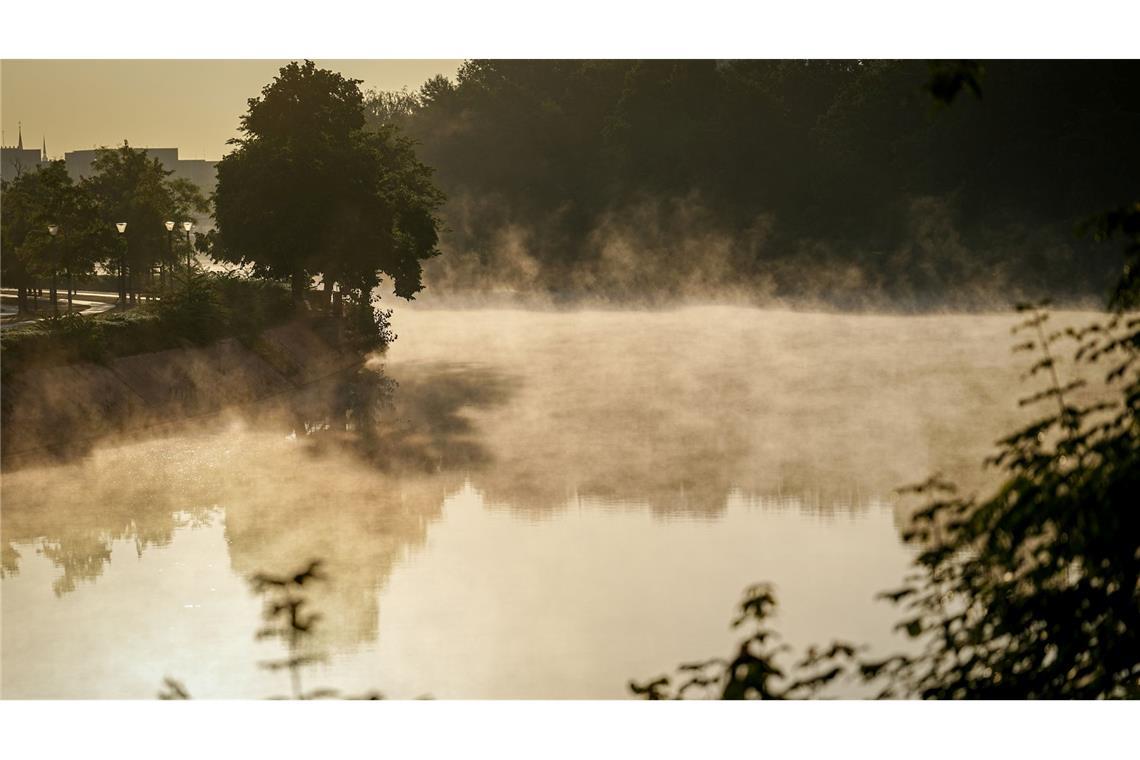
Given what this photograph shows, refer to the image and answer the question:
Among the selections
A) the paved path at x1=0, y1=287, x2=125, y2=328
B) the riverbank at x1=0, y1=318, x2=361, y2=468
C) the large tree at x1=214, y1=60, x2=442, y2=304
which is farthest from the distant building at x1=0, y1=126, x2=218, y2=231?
the riverbank at x1=0, y1=318, x2=361, y2=468

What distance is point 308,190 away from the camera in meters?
33.7

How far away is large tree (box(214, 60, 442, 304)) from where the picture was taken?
110ft

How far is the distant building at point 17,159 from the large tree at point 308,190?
4756 millimetres

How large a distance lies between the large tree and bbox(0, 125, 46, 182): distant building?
15.6 ft

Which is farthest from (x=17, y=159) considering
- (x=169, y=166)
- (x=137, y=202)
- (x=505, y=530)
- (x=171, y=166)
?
(x=169, y=166)

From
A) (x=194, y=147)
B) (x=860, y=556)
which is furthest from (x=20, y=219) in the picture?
(x=860, y=556)

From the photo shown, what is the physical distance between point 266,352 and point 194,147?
301 inches

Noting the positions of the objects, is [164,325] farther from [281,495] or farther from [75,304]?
[75,304]

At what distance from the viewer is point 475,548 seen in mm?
17047

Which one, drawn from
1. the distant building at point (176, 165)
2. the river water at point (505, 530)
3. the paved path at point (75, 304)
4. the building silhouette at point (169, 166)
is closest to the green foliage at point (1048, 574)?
the river water at point (505, 530)

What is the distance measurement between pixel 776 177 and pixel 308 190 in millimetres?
26711

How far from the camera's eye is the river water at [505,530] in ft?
43.7

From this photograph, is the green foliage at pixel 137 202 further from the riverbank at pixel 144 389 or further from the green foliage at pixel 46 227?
the riverbank at pixel 144 389
